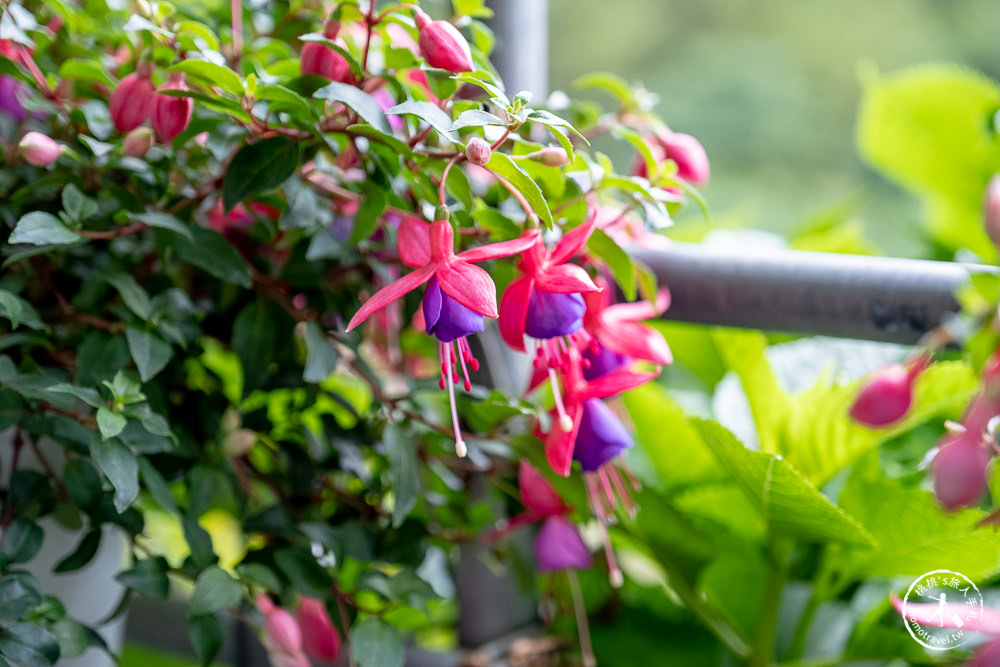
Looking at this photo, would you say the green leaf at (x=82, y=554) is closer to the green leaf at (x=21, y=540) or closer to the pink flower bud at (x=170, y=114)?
the green leaf at (x=21, y=540)

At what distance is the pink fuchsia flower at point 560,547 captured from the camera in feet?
1.61

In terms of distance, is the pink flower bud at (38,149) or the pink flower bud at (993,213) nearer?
the pink flower bud at (993,213)

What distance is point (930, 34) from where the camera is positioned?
13.6ft

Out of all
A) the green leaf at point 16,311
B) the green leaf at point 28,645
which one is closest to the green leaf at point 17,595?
the green leaf at point 28,645

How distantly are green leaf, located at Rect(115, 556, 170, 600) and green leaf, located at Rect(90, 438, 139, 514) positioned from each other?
62 mm

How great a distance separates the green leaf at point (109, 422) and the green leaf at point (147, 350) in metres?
0.03

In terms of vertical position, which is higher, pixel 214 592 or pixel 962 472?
pixel 962 472

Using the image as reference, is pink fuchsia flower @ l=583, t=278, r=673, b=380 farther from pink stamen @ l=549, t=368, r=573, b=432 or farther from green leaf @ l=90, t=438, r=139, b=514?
green leaf @ l=90, t=438, r=139, b=514

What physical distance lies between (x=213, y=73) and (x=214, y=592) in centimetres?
23

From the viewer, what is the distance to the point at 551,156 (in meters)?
0.36

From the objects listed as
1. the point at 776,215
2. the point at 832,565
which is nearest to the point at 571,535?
the point at 832,565

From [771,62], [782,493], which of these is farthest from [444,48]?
[771,62]

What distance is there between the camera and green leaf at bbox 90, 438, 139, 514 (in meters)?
0.35

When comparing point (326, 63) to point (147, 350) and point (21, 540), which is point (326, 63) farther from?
point (21, 540)
